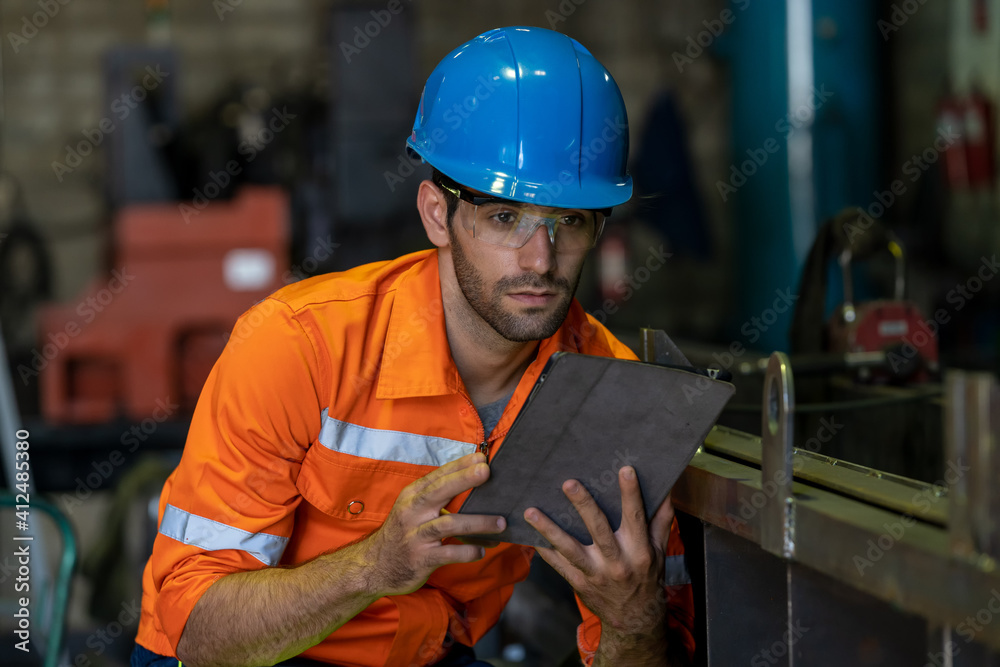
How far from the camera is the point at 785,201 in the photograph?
14.5ft

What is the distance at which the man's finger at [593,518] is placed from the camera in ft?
3.70

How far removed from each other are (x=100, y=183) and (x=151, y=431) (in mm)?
2524

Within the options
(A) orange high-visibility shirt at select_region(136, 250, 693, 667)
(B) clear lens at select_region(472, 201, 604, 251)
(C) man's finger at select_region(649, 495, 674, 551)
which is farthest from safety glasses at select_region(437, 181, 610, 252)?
(C) man's finger at select_region(649, 495, 674, 551)

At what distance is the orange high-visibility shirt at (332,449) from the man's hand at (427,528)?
0.48ft

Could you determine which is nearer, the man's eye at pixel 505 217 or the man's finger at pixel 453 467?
the man's finger at pixel 453 467

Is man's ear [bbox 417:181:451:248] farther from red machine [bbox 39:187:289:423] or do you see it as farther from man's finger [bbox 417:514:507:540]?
red machine [bbox 39:187:289:423]

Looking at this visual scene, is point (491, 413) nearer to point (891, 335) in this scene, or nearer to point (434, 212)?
point (434, 212)

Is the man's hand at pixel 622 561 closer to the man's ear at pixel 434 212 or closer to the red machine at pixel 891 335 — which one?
the man's ear at pixel 434 212

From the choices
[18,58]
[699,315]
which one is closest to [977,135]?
[699,315]

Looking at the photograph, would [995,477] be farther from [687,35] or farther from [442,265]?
[687,35]

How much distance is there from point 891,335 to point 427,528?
139cm

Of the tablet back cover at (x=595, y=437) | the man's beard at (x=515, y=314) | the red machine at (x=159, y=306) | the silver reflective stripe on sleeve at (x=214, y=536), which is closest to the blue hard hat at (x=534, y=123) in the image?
the man's beard at (x=515, y=314)

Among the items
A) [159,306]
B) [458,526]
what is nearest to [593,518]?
[458,526]

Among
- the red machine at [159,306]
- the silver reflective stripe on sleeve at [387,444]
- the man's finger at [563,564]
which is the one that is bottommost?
the red machine at [159,306]
